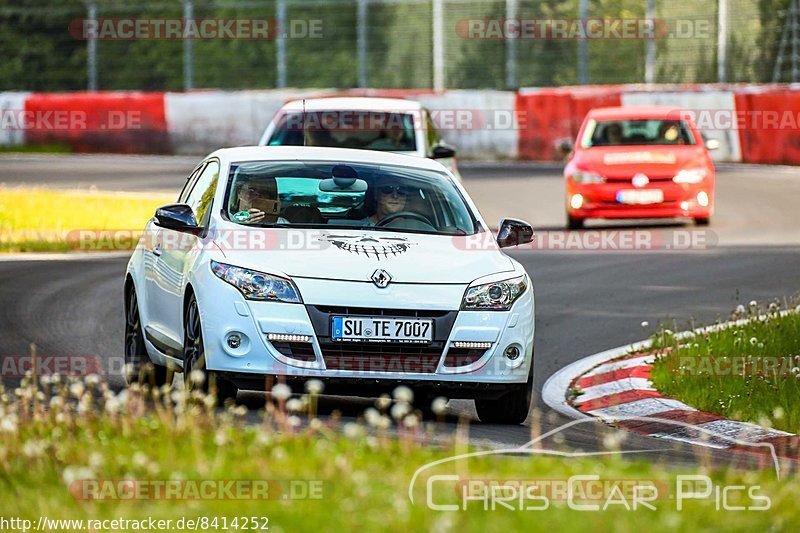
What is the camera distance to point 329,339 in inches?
356

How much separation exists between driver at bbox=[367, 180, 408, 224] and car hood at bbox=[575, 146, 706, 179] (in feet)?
38.8

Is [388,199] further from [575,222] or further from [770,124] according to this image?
[770,124]

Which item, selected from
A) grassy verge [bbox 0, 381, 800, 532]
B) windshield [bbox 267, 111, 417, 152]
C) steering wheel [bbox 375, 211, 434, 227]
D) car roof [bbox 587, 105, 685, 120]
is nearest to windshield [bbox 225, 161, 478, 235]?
steering wheel [bbox 375, 211, 434, 227]

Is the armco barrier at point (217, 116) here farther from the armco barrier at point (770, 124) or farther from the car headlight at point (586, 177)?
the car headlight at point (586, 177)

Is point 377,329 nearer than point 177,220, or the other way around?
point 377,329

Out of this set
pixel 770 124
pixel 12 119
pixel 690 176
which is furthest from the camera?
pixel 12 119

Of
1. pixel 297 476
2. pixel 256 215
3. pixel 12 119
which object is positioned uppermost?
pixel 256 215

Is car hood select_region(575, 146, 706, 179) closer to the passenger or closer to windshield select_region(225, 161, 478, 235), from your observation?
the passenger

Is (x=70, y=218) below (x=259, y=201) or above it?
below

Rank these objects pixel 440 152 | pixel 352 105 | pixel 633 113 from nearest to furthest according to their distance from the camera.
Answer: pixel 440 152 < pixel 352 105 < pixel 633 113

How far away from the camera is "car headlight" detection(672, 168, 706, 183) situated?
2192cm

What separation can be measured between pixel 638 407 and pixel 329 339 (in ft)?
7.97

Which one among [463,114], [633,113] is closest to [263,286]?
[633,113]

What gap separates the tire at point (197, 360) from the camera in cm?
912
